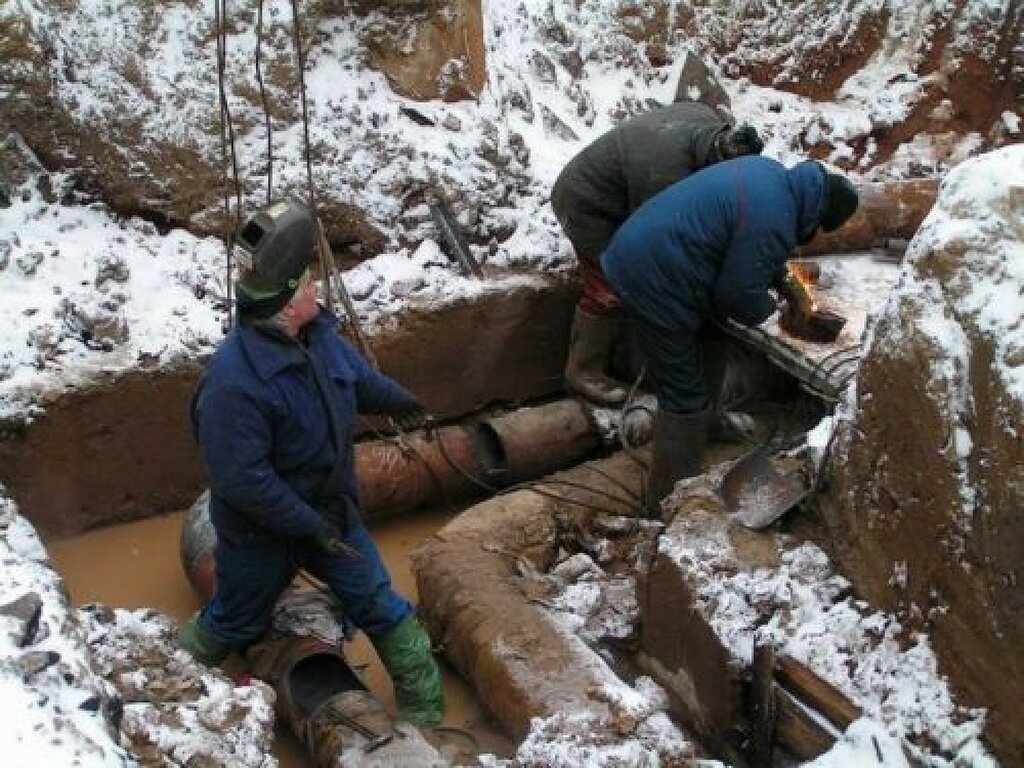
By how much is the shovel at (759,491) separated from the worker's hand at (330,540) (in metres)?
1.36

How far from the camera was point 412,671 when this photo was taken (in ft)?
13.0

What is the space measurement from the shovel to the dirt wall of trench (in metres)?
1.87

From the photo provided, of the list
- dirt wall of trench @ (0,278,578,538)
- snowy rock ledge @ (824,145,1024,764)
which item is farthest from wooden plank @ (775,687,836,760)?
dirt wall of trench @ (0,278,578,538)

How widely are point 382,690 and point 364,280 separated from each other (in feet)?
6.79

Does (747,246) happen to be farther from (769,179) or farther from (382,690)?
(382,690)

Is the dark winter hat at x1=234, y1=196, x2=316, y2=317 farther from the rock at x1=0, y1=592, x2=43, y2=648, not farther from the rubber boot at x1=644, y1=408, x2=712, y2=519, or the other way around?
the rubber boot at x1=644, y1=408, x2=712, y2=519

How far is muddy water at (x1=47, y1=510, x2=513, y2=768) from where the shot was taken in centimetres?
446

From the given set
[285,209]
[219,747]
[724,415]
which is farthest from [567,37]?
[219,747]

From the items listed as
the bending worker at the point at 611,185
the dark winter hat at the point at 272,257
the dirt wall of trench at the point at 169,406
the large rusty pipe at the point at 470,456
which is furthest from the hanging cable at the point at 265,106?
the dark winter hat at the point at 272,257

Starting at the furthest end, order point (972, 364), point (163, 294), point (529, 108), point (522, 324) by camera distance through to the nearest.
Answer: point (529, 108), point (522, 324), point (163, 294), point (972, 364)

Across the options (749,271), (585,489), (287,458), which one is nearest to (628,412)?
(585,489)

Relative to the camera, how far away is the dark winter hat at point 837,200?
4633mm

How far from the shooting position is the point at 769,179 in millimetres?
4570

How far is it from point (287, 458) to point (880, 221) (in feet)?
12.7
